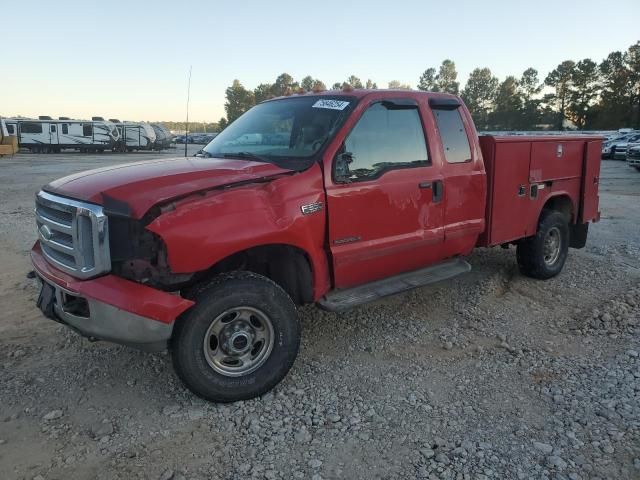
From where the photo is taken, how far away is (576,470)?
276 cm

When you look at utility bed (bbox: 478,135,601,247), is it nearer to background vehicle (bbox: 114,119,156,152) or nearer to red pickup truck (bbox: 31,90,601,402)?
red pickup truck (bbox: 31,90,601,402)

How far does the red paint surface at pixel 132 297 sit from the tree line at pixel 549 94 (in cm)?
6406

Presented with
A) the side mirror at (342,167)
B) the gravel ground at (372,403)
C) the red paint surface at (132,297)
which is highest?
the side mirror at (342,167)

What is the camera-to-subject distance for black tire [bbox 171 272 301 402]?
321cm

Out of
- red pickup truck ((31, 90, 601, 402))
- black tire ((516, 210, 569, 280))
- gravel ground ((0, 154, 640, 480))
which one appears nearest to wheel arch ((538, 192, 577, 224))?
black tire ((516, 210, 569, 280))

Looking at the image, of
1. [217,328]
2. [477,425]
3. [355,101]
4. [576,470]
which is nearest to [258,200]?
[217,328]

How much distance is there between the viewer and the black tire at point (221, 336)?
3215 millimetres

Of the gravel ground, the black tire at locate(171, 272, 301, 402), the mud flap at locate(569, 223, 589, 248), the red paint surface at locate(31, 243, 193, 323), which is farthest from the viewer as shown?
the mud flap at locate(569, 223, 589, 248)

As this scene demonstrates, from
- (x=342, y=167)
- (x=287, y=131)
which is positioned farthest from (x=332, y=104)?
(x=342, y=167)

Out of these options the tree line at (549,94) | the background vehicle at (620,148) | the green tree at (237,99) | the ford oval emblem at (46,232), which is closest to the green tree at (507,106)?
the tree line at (549,94)

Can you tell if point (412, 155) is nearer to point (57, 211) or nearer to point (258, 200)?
point (258, 200)

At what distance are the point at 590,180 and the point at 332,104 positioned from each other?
3812 mm

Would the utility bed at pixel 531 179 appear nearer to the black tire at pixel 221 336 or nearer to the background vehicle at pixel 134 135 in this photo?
the black tire at pixel 221 336

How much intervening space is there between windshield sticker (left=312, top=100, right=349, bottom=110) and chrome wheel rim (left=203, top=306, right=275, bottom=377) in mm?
1746
